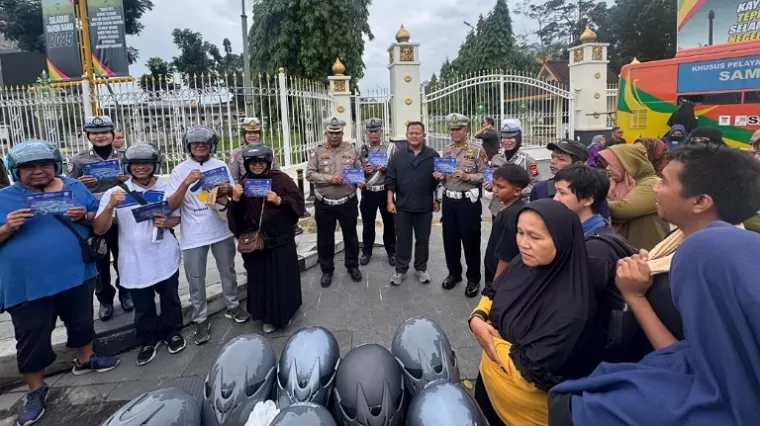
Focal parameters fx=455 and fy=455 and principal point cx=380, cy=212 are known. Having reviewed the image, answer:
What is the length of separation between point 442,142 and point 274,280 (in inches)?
383

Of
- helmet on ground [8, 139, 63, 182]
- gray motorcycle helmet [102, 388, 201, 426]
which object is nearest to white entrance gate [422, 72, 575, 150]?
helmet on ground [8, 139, 63, 182]

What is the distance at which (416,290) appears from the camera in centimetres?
500

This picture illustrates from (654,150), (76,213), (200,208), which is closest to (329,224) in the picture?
(200,208)

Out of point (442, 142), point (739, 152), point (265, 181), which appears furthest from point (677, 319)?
point (442, 142)

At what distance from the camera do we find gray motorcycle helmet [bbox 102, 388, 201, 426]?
5.79 ft

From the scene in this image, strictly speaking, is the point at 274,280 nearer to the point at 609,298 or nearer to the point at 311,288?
the point at 311,288

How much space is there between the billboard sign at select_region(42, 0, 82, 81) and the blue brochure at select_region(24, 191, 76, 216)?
6.42m

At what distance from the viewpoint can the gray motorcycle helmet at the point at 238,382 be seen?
2.05 meters

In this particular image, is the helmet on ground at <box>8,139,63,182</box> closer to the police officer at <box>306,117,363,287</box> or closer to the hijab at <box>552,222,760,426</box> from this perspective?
the police officer at <box>306,117,363,287</box>

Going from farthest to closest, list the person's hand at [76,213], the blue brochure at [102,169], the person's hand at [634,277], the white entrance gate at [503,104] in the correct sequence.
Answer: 1. the white entrance gate at [503,104]
2. the blue brochure at [102,169]
3. the person's hand at [76,213]
4. the person's hand at [634,277]

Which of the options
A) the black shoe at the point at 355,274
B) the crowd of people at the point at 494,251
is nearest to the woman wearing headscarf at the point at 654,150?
the crowd of people at the point at 494,251

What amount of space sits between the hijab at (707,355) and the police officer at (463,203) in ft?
11.6

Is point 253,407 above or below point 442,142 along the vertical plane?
below

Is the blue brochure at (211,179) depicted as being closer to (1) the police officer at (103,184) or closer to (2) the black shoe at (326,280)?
(1) the police officer at (103,184)
